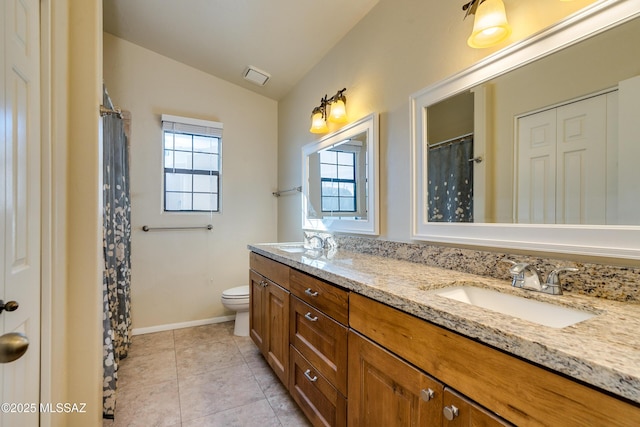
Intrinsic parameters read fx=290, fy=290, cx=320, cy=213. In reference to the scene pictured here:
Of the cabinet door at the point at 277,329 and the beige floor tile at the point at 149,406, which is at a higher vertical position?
the cabinet door at the point at 277,329

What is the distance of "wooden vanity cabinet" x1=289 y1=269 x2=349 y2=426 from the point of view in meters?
1.20

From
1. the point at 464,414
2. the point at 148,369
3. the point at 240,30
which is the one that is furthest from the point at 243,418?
the point at 240,30

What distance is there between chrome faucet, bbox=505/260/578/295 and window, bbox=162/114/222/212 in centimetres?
279

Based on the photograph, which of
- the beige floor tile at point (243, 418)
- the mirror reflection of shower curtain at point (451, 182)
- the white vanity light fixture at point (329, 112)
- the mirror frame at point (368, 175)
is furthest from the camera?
the white vanity light fixture at point (329, 112)

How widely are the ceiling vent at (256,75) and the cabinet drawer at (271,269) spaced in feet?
5.74

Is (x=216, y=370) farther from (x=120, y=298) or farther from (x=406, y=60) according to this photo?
(x=406, y=60)

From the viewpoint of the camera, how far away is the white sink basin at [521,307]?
0.86m

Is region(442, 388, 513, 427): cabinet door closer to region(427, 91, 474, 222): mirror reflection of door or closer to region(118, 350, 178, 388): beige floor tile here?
region(427, 91, 474, 222): mirror reflection of door

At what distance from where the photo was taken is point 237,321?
2787 mm

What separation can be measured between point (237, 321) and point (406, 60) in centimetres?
257

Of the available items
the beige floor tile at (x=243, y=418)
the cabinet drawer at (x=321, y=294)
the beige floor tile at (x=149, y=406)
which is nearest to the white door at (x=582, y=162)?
the cabinet drawer at (x=321, y=294)

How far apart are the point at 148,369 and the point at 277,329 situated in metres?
1.13

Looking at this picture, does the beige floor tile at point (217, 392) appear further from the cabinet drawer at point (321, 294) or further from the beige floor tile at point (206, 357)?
the cabinet drawer at point (321, 294)

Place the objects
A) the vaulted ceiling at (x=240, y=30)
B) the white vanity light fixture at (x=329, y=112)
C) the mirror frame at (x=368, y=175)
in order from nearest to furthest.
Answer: the mirror frame at (x=368, y=175)
the vaulted ceiling at (x=240, y=30)
the white vanity light fixture at (x=329, y=112)
